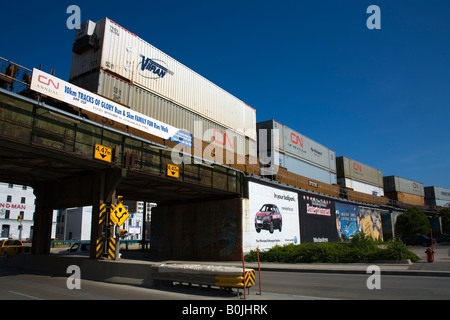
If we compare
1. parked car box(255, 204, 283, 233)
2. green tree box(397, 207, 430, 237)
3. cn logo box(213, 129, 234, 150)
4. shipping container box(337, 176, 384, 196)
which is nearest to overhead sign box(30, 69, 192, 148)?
cn logo box(213, 129, 234, 150)

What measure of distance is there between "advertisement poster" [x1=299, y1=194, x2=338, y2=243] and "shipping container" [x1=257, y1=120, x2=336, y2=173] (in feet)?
17.4

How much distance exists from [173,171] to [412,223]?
166 ft

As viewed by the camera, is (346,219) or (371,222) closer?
(346,219)

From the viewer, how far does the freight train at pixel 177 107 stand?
60.7 feet

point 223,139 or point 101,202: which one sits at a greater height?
point 223,139

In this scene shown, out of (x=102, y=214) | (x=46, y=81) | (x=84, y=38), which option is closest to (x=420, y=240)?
(x=102, y=214)

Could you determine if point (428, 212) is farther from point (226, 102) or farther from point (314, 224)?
point (226, 102)

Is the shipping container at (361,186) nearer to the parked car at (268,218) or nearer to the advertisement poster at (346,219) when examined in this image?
the advertisement poster at (346,219)

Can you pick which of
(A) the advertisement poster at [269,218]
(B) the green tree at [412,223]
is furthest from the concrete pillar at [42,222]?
(B) the green tree at [412,223]

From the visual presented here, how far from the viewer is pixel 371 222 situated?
52.8 metres

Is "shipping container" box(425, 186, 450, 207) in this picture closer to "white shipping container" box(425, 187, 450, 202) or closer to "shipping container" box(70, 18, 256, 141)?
"white shipping container" box(425, 187, 450, 202)

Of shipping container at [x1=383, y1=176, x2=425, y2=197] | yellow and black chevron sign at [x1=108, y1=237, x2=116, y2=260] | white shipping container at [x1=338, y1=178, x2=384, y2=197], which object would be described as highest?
shipping container at [x1=383, y1=176, x2=425, y2=197]

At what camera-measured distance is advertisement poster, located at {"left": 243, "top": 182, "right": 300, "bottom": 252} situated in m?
28.9

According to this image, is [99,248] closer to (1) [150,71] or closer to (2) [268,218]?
(1) [150,71]
